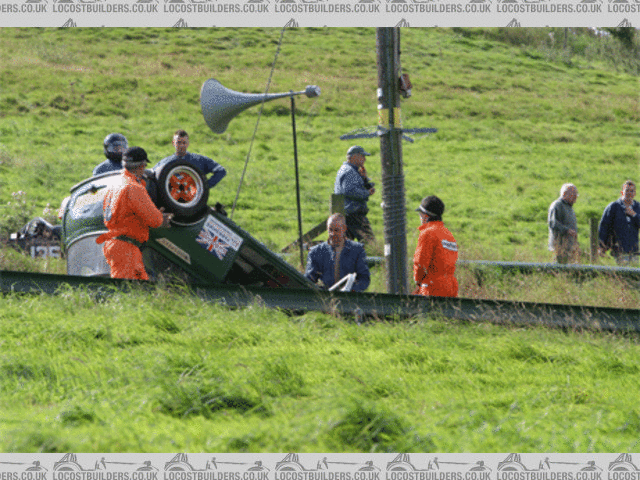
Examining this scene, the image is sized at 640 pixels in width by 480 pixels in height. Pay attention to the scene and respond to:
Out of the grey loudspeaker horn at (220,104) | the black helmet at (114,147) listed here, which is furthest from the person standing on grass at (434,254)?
the black helmet at (114,147)

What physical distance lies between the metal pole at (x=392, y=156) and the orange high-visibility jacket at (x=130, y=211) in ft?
9.34

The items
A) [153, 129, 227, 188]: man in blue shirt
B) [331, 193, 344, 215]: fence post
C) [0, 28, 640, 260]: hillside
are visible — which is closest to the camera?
[153, 129, 227, 188]: man in blue shirt

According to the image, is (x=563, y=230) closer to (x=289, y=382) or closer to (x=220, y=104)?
(x=220, y=104)

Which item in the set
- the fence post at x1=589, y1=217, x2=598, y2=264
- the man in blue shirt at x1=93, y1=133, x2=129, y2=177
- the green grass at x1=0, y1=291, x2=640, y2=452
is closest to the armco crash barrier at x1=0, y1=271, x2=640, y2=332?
the green grass at x1=0, y1=291, x2=640, y2=452

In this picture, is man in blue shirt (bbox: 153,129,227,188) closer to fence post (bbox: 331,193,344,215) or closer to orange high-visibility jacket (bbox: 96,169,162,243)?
orange high-visibility jacket (bbox: 96,169,162,243)

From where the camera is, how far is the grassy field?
13.1 ft

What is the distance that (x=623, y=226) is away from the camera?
11273 mm

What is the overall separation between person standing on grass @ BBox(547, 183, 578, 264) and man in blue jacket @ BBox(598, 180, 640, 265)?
595 mm

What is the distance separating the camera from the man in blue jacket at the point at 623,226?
11211 mm

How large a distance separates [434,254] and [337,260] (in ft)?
4.38

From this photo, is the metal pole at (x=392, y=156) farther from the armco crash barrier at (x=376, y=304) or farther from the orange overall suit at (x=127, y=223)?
the orange overall suit at (x=127, y=223)

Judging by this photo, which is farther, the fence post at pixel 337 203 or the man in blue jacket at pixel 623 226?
the man in blue jacket at pixel 623 226

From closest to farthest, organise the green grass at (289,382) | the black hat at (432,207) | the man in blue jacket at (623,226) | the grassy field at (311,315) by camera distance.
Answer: the green grass at (289,382), the grassy field at (311,315), the black hat at (432,207), the man in blue jacket at (623,226)

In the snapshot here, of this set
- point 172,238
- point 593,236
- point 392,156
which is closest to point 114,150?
point 172,238
